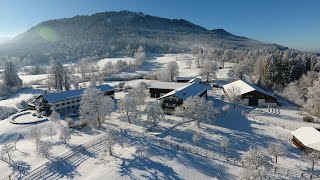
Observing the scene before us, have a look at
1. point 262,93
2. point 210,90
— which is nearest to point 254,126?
point 262,93

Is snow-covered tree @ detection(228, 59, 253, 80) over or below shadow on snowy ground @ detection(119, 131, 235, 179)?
over

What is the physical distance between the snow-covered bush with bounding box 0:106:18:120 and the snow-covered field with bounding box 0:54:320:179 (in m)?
6.72

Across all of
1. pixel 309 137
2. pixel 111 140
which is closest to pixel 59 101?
pixel 111 140

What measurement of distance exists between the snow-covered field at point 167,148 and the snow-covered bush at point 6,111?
22.1ft

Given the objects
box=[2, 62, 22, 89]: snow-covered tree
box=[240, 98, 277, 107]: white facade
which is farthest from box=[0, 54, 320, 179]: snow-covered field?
box=[2, 62, 22, 89]: snow-covered tree

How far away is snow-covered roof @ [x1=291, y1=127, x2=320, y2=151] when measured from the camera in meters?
38.2

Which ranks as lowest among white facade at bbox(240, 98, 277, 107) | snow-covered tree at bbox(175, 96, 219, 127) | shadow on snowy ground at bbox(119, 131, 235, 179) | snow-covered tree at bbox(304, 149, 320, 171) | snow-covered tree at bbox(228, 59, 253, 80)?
shadow on snowy ground at bbox(119, 131, 235, 179)

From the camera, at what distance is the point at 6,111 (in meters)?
63.3

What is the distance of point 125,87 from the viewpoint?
87812mm

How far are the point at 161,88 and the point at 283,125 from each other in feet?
101

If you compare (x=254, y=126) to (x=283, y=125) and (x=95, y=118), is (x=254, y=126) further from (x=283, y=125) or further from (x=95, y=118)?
(x=95, y=118)

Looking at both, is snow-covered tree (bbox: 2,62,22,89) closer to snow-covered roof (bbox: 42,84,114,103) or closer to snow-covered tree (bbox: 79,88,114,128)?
snow-covered roof (bbox: 42,84,114,103)

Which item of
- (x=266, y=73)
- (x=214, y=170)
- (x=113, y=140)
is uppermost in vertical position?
(x=266, y=73)

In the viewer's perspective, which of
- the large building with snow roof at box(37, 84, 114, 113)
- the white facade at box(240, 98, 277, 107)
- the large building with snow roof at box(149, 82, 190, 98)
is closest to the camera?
the large building with snow roof at box(37, 84, 114, 113)
